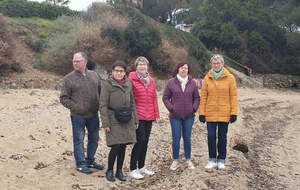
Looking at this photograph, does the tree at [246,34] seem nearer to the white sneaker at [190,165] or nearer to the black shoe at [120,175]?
the white sneaker at [190,165]

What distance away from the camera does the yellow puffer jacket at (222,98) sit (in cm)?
573

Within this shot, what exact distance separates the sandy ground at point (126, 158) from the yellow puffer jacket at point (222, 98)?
3.19 feet

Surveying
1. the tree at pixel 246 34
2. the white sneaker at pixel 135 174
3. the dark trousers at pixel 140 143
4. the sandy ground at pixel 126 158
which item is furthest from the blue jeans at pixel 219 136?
the tree at pixel 246 34

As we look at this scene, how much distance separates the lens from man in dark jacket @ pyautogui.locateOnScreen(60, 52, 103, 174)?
5316 millimetres

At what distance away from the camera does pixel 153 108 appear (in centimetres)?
552

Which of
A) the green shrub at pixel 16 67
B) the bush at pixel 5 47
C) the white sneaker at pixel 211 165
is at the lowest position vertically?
the white sneaker at pixel 211 165

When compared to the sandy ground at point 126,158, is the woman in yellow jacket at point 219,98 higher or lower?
higher

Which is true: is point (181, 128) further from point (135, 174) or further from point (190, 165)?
point (135, 174)

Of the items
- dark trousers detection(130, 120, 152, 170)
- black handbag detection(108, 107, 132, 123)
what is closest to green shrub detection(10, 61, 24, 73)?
dark trousers detection(130, 120, 152, 170)

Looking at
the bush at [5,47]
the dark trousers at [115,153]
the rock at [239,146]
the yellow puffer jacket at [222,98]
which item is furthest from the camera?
the bush at [5,47]

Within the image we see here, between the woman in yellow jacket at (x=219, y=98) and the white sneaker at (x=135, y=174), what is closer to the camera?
the white sneaker at (x=135, y=174)

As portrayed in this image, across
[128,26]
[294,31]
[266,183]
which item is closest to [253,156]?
[266,183]

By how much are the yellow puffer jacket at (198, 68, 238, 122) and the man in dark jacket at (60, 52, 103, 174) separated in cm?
178

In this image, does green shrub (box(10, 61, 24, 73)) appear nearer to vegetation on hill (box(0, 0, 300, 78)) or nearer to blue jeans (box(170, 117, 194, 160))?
vegetation on hill (box(0, 0, 300, 78))
